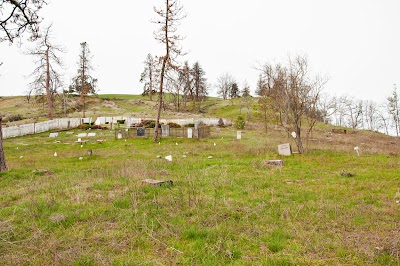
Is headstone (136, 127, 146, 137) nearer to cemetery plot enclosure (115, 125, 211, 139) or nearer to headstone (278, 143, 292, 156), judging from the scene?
cemetery plot enclosure (115, 125, 211, 139)

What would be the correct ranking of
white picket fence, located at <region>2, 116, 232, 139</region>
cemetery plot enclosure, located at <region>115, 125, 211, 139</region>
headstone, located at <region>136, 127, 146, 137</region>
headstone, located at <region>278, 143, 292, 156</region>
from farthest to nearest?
white picket fence, located at <region>2, 116, 232, 139</region> → headstone, located at <region>136, 127, 146, 137</region> → cemetery plot enclosure, located at <region>115, 125, 211, 139</region> → headstone, located at <region>278, 143, 292, 156</region>

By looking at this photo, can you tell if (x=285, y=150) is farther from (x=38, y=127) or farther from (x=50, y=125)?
(x=50, y=125)

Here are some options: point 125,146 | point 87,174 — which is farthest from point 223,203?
point 125,146

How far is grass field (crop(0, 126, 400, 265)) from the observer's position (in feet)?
15.5

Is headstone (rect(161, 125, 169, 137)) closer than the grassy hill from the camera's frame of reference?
No

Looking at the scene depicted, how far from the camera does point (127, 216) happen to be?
21.1 ft

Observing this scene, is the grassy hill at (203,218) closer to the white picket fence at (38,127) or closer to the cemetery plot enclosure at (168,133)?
the cemetery plot enclosure at (168,133)

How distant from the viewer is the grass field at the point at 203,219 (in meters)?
4.72

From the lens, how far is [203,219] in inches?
Answer: 246

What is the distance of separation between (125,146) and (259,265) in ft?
64.1

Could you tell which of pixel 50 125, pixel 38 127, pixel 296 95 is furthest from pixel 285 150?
pixel 50 125

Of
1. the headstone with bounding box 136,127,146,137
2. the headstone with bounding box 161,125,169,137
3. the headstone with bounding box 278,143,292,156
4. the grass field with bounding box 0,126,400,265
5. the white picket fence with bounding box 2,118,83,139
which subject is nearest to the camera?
the grass field with bounding box 0,126,400,265

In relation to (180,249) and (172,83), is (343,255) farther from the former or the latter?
(172,83)

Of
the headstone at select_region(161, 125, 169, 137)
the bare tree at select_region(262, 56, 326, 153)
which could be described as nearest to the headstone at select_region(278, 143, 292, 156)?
the bare tree at select_region(262, 56, 326, 153)
